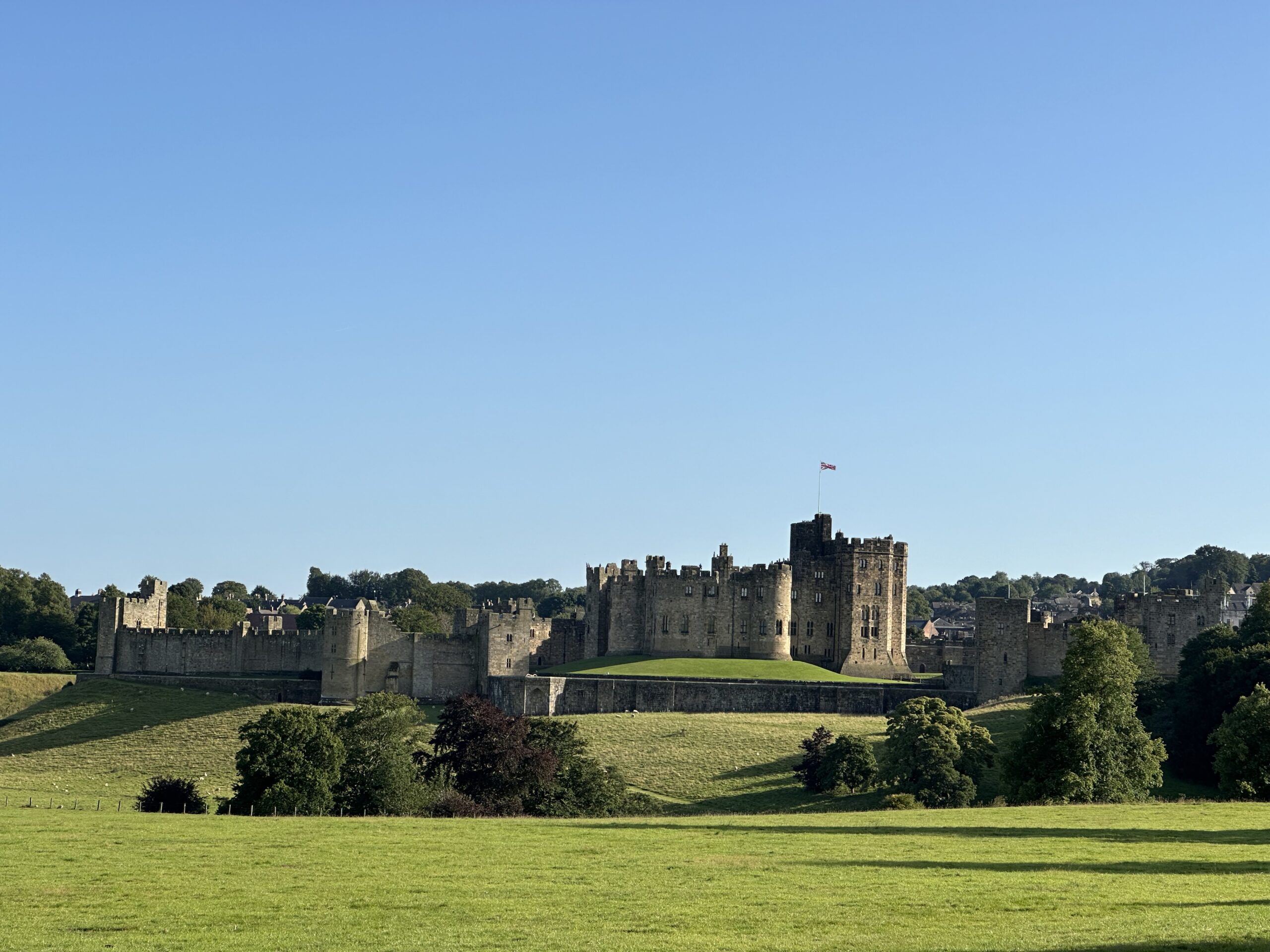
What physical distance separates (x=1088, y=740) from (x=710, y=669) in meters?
40.6

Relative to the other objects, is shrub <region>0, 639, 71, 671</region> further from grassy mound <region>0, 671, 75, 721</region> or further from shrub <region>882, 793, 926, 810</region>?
shrub <region>882, 793, 926, 810</region>

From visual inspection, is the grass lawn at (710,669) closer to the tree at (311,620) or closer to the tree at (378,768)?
the tree at (378,768)

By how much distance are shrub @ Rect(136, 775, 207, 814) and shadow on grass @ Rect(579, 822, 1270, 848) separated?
14.6 metres

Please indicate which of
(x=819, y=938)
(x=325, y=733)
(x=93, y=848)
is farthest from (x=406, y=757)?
(x=819, y=938)

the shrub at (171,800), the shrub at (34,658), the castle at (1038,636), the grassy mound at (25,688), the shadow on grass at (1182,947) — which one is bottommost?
the shrub at (171,800)

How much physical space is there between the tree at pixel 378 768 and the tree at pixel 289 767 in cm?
80

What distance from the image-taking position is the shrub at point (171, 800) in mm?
47656

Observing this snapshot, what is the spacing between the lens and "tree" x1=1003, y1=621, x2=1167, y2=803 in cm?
4481

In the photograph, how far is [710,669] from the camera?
84438 mm

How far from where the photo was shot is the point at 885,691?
8031 cm

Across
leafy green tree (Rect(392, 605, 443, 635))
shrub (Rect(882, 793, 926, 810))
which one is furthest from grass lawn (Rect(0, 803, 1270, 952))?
leafy green tree (Rect(392, 605, 443, 635))

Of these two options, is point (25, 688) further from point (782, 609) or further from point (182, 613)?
point (782, 609)

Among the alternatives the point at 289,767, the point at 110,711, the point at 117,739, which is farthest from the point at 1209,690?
the point at 110,711

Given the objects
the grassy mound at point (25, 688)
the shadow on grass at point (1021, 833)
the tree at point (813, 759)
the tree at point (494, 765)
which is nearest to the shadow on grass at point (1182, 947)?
the shadow on grass at point (1021, 833)
